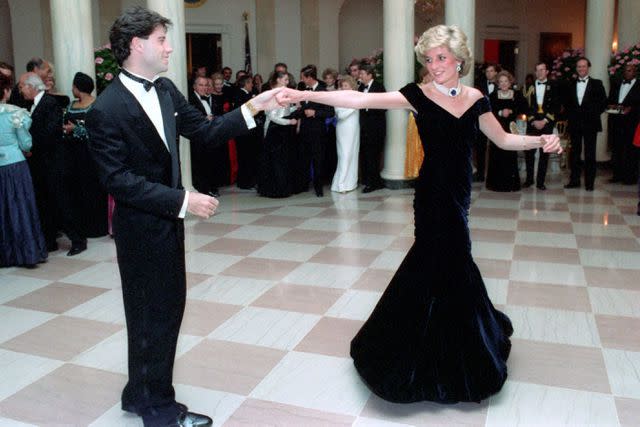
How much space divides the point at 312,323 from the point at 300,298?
540 mm

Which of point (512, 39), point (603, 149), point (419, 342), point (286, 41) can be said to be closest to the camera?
point (419, 342)

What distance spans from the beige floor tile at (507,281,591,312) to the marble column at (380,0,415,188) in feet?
15.0

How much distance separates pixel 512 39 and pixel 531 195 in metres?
10.2

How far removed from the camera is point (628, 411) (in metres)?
3.08

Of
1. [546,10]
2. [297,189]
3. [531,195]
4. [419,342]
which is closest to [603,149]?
[531,195]

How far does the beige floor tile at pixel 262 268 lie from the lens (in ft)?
17.8

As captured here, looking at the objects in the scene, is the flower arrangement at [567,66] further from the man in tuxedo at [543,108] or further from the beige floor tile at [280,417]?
the beige floor tile at [280,417]

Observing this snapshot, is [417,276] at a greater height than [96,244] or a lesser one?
greater

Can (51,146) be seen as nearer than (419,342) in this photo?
No

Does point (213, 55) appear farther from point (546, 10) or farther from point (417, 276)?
point (417, 276)

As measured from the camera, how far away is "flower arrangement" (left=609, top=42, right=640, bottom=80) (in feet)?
32.3

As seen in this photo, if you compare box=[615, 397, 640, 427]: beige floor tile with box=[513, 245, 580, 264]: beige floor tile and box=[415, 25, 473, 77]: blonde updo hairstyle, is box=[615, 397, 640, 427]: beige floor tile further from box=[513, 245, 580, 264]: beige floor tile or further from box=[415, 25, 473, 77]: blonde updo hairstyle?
box=[513, 245, 580, 264]: beige floor tile

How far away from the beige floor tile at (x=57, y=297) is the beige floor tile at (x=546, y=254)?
11.5 ft

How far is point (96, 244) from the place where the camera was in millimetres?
6723
